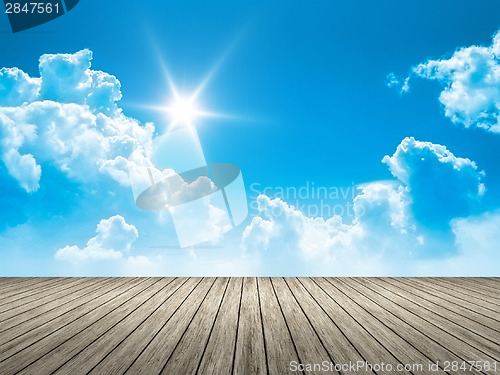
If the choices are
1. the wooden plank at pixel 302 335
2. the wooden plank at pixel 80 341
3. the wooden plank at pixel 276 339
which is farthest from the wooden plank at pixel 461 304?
the wooden plank at pixel 80 341

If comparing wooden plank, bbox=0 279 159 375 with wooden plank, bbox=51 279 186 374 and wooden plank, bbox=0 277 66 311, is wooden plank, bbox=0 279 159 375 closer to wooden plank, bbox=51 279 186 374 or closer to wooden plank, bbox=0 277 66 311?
wooden plank, bbox=51 279 186 374

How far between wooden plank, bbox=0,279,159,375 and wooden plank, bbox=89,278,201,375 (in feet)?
0.88

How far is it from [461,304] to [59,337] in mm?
2944

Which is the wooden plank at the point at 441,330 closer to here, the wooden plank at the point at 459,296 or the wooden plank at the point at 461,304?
the wooden plank at the point at 461,304

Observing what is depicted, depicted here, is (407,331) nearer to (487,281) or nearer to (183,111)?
(487,281)

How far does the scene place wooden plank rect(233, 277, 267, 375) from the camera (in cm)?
138

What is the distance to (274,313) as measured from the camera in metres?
2.26

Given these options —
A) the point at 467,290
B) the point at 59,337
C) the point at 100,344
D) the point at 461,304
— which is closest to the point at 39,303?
the point at 59,337

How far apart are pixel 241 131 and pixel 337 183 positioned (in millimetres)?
1638

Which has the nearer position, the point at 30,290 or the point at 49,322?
the point at 49,322

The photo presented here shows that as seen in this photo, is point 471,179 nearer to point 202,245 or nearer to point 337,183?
point 337,183

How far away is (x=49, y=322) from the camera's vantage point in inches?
81.0

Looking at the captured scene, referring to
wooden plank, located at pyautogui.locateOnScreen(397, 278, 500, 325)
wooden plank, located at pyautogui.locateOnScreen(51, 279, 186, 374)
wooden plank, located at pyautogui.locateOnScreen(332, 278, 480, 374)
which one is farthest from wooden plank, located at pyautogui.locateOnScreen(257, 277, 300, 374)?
wooden plank, located at pyautogui.locateOnScreen(397, 278, 500, 325)

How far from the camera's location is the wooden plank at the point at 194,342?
1.38 metres
